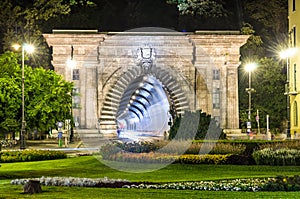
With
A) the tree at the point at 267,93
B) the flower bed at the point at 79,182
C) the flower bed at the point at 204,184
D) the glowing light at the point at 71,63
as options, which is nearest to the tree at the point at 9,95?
the glowing light at the point at 71,63

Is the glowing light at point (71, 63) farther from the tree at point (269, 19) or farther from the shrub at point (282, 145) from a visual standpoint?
the shrub at point (282, 145)

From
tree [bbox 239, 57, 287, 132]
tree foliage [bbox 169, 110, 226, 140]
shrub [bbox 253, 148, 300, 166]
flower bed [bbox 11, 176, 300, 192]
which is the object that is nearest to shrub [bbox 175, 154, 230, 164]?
shrub [bbox 253, 148, 300, 166]

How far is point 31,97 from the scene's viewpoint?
62.7m

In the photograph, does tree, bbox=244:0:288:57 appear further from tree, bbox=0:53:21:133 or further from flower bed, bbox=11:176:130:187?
flower bed, bbox=11:176:130:187

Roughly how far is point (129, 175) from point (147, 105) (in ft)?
337

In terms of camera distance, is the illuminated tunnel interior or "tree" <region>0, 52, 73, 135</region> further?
the illuminated tunnel interior

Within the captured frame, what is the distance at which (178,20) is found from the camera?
97.4 m

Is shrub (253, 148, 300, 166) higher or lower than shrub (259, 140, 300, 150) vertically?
lower

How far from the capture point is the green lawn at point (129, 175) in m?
23.3

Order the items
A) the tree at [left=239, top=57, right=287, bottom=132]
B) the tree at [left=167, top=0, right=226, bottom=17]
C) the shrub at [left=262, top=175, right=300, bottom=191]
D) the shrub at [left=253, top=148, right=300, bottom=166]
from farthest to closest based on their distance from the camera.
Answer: the tree at [left=167, top=0, right=226, bottom=17]
the tree at [left=239, top=57, right=287, bottom=132]
the shrub at [left=253, top=148, right=300, bottom=166]
the shrub at [left=262, top=175, right=300, bottom=191]

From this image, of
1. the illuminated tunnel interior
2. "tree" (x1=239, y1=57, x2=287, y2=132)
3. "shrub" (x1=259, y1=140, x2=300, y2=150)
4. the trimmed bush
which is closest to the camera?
"shrub" (x1=259, y1=140, x2=300, y2=150)

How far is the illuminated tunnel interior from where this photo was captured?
9372cm

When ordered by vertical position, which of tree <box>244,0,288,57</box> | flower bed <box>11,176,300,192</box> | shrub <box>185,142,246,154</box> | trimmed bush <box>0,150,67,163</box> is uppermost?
tree <box>244,0,288,57</box>

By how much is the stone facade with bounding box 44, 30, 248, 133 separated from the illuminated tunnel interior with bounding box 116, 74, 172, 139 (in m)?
3.66
